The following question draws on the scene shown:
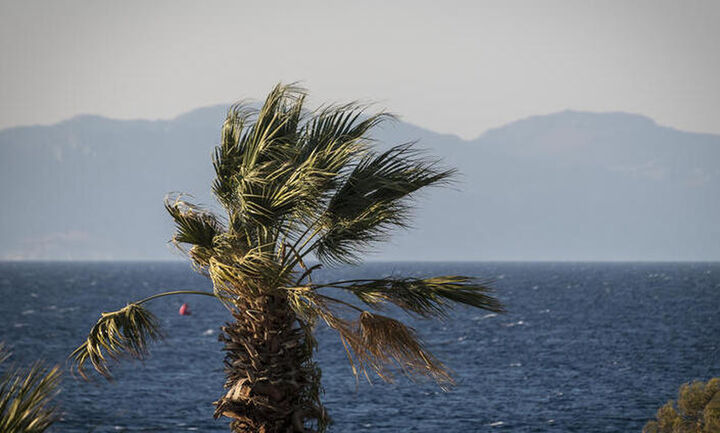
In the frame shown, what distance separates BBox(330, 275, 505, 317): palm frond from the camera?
1052 cm

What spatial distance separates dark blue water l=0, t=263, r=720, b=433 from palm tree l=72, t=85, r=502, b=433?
2.16 m

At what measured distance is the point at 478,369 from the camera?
60.9 meters

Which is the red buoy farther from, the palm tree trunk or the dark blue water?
the palm tree trunk

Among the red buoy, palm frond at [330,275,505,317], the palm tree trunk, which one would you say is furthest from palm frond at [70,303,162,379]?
the red buoy

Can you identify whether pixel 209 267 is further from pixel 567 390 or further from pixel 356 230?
pixel 567 390

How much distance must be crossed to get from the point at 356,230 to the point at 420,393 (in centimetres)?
4126

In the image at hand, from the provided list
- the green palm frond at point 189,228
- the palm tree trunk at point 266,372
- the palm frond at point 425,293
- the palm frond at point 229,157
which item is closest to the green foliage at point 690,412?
the palm frond at point 425,293

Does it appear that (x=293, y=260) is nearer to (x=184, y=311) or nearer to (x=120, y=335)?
(x=120, y=335)

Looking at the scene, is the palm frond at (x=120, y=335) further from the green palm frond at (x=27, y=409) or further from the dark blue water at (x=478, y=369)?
the dark blue water at (x=478, y=369)

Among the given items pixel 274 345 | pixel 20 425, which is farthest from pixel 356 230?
pixel 20 425

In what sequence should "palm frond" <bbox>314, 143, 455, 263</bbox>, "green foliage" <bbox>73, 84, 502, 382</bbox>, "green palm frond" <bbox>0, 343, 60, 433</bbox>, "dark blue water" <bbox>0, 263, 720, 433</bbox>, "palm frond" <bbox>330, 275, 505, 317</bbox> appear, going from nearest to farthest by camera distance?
"green palm frond" <bbox>0, 343, 60, 433</bbox>, "green foliage" <bbox>73, 84, 502, 382</bbox>, "palm frond" <bbox>330, 275, 505, 317</bbox>, "palm frond" <bbox>314, 143, 455, 263</bbox>, "dark blue water" <bbox>0, 263, 720, 433</bbox>

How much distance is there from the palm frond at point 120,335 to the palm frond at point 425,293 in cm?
237

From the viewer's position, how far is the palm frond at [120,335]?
10.7 m

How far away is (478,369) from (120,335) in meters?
51.9
